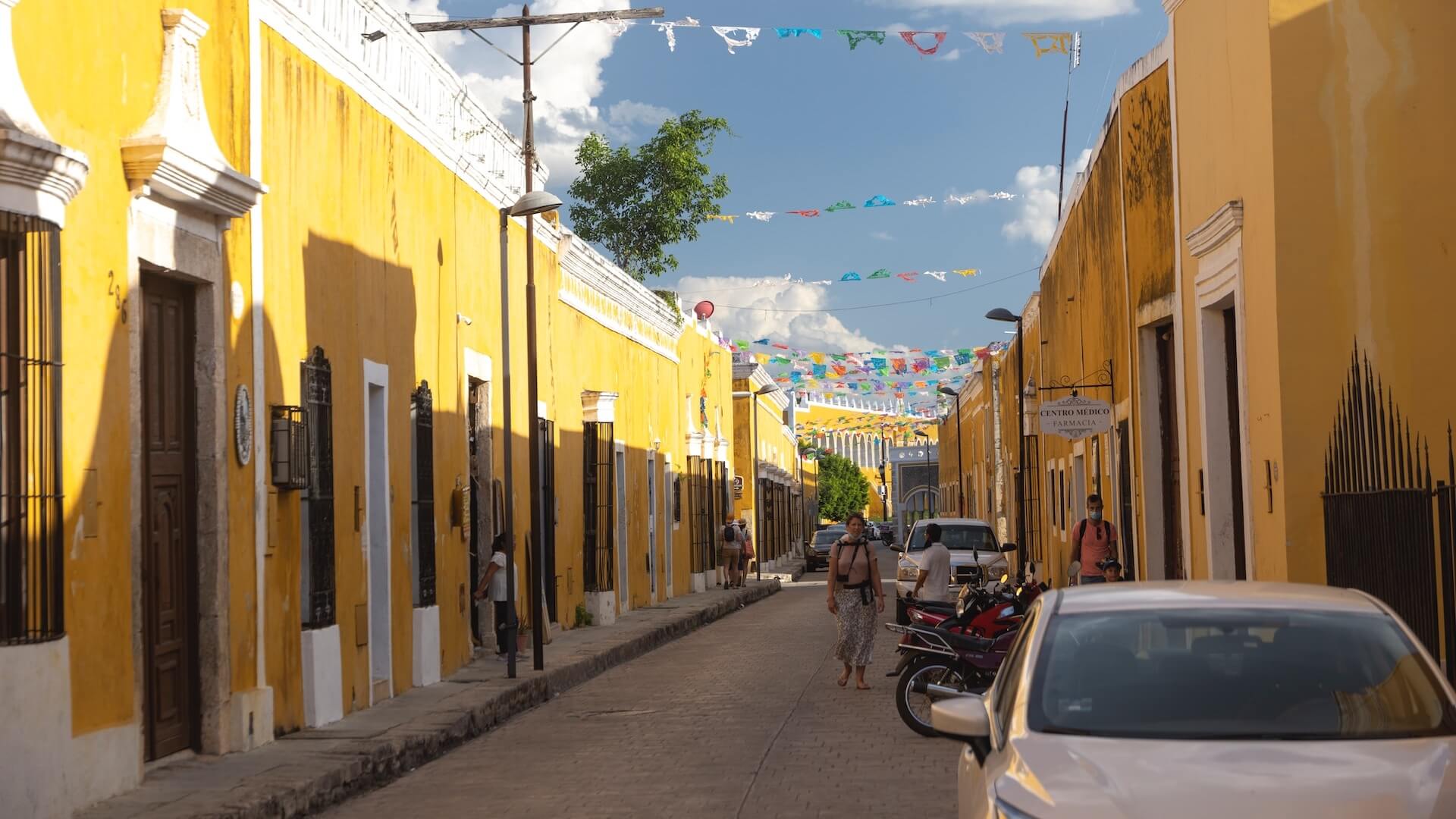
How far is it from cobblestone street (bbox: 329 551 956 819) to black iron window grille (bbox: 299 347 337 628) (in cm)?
158

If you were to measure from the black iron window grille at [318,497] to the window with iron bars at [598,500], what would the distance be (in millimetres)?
12466

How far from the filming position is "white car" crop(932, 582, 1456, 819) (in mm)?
4477

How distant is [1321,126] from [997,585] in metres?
8.63

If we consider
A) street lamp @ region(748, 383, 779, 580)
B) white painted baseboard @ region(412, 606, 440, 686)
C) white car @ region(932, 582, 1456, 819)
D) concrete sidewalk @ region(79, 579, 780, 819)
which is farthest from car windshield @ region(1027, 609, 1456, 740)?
street lamp @ region(748, 383, 779, 580)

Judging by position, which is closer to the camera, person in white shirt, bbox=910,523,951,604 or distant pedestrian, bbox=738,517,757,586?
person in white shirt, bbox=910,523,951,604

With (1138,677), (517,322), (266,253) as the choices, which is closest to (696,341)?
(517,322)

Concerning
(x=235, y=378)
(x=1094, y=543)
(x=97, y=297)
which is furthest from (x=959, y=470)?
(x=97, y=297)

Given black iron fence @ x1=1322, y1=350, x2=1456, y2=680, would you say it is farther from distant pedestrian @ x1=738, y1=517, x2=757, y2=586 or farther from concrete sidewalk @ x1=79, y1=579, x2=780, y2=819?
distant pedestrian @ x1=738, y1=517, x2=757, y2=586

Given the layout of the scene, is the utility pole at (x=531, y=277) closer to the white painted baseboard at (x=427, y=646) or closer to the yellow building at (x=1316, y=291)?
the white painted baseboard at (x=427, y=646)

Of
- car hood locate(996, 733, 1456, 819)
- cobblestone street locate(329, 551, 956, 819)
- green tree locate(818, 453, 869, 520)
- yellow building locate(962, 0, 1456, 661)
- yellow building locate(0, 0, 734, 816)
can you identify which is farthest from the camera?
green tree locate(818, 453, 869, 520)

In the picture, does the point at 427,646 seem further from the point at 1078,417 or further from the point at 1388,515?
the point at 1388,515

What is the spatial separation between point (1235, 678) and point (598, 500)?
69.1 ft

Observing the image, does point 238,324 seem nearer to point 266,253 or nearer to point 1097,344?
point 266,253

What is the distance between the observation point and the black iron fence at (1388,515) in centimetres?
913
